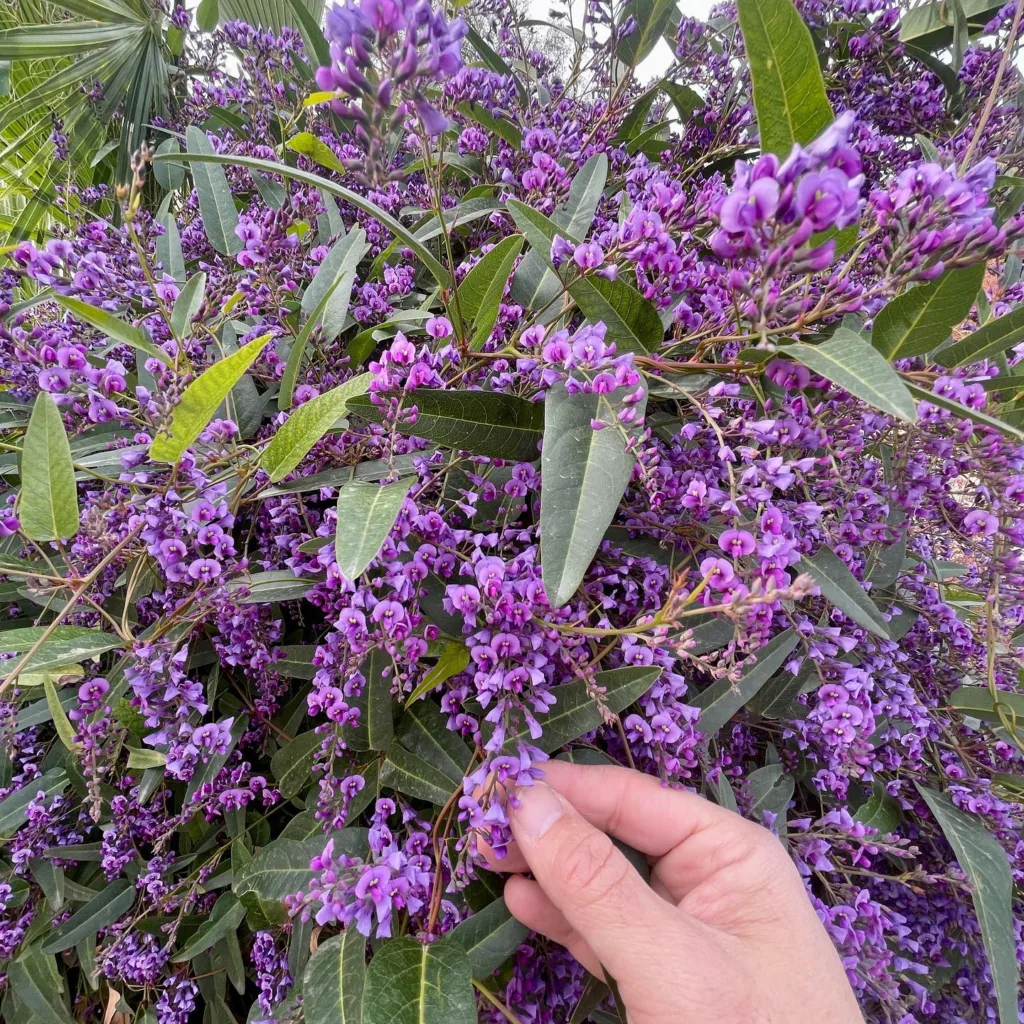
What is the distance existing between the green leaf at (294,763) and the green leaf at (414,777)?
0.12 metres

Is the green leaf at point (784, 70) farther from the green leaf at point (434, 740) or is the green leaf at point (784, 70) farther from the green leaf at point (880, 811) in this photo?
the green leaf at point (880, 811)

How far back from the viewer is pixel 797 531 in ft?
2.75

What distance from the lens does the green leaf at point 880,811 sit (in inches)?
38.7

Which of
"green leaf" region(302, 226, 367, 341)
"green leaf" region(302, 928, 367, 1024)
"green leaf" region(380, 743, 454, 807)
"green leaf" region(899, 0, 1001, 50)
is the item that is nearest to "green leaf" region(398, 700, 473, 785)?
"green leaf" region(380, 743, 454, 807)

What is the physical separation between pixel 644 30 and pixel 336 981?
64.9 inches

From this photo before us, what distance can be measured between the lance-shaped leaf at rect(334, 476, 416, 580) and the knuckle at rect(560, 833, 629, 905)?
432mm

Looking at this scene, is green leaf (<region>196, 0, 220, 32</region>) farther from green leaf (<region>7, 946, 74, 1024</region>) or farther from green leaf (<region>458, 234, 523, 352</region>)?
green leaf (<region>7, 946, 74, 1024</region>)

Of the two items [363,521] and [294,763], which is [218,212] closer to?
[363,521]

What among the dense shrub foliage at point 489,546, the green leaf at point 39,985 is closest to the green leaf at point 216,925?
the dense shrub foliage at point 489,546

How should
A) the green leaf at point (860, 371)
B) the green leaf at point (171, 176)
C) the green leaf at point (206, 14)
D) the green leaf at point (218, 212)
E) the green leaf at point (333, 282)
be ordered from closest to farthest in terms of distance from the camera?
the green leaf at point (860, 371)
the green leaf at point (333, 282)
the green leaf at point (218, 212)
the green leaf at point (171, 176)
the green leaf at point (206, 14)

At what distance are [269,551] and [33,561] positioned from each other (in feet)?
1.43

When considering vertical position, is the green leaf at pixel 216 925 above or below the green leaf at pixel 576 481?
below

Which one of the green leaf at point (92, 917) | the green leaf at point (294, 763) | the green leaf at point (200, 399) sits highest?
the green leaf at point (200, 399)

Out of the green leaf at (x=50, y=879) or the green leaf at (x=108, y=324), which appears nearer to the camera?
the green leaf at (x=108, y=324)
